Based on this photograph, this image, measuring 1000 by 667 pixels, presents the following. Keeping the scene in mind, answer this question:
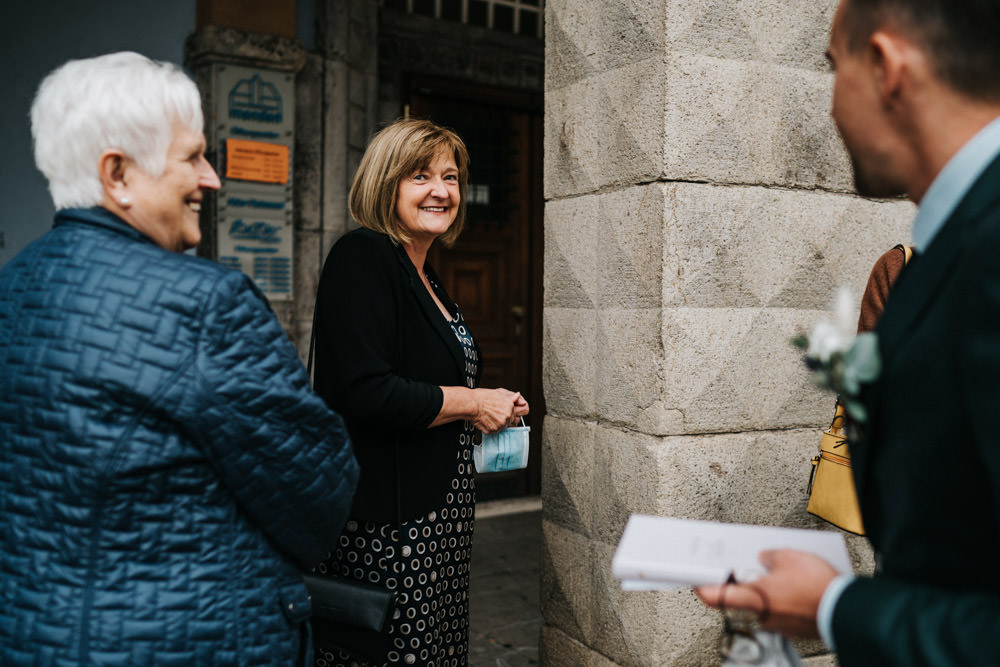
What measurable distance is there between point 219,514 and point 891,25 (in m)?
1.23

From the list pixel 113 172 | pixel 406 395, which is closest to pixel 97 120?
pixel 113 172

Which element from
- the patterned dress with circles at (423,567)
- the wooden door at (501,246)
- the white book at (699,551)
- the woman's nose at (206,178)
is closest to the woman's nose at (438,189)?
the patterned dress with circles at (423,567)

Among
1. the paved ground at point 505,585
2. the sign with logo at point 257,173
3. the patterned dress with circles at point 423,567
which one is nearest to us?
the patterned dress with circles at point 423,567

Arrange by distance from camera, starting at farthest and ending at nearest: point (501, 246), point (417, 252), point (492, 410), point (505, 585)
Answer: point (501, 246) → point (505, 585) → point (417, 252) → point (492, 410)

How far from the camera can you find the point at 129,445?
4.55 feet

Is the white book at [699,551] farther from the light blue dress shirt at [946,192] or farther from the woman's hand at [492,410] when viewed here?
the woman's hand at [492,410]

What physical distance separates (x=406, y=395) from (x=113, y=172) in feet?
3.15

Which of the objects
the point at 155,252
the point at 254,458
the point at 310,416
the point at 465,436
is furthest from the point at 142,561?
the point at 465,436

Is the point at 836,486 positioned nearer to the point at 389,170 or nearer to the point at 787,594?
the point at 787,594

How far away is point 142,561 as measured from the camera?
142 cm

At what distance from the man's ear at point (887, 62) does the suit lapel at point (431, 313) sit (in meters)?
1.48

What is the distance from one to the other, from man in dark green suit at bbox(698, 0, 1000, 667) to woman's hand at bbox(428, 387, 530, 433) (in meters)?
1.29

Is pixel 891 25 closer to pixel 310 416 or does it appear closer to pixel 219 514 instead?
pixel 310 416

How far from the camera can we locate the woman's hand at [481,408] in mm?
2348
